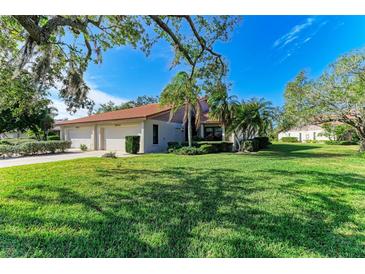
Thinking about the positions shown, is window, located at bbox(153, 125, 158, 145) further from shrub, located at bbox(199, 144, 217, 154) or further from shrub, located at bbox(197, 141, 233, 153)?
shrub, located at bbox(199, 144, 217, 154)

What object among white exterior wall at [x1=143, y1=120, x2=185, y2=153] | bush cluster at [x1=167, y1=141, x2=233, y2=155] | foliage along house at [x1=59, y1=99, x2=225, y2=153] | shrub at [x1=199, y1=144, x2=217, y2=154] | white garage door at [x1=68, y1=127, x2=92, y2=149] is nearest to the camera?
bush cluster at [x1=167, y1=141, x2=233, y2=155]

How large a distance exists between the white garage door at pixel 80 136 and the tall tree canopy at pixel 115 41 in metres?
13.6

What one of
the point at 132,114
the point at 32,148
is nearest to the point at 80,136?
the point at 32,148

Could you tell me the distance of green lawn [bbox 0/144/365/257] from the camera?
2746 mm

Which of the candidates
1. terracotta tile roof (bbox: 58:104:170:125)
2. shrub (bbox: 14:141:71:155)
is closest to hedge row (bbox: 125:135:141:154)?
terracotta tile roof (bbox: 58:104:170:125)

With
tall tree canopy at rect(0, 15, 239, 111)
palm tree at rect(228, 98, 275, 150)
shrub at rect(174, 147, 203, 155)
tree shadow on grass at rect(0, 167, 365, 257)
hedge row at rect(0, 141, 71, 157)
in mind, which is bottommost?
tree shadow on grass at rect(0, 167, 365, 257)

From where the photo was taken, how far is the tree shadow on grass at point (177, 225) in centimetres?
272

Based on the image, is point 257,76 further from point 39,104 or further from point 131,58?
point 39,104

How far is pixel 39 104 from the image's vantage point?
9578 mm

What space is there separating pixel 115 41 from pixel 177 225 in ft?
26.1

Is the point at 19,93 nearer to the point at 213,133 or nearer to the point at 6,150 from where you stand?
the point at 6,150

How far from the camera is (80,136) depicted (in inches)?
877

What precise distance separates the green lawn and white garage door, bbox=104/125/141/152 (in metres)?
11.9
